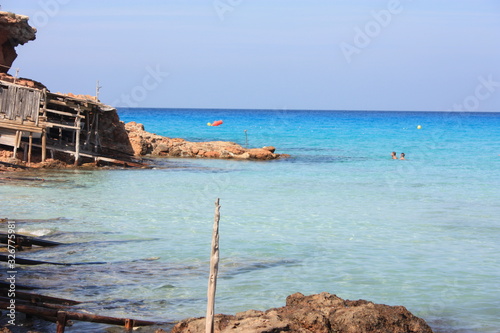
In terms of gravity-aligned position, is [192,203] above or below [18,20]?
below

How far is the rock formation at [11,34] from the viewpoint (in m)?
32.7

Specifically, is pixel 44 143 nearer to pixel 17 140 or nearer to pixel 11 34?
pixel 17 140

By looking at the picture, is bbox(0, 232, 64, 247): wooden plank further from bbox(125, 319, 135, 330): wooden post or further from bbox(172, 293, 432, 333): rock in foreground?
bbox(172, 293, 432, 333): rock in foreground

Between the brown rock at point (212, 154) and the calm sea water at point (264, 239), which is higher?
the brown rock at point (212, 154)

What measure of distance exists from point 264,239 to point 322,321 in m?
7.88

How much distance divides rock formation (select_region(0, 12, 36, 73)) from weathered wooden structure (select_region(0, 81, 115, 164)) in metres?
4.89

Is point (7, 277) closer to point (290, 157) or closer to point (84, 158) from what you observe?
point (84, 158)

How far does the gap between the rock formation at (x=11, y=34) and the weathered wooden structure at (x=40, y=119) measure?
489cm

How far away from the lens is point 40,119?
91.5 feet

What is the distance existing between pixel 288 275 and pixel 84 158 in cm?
2107

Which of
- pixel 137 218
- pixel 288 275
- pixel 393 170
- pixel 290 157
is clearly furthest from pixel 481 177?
pixel 288 275

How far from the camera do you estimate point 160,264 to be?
12.6 meters

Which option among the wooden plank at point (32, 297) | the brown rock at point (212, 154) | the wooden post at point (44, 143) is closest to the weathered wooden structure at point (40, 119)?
the wooden post at point (44, 143)

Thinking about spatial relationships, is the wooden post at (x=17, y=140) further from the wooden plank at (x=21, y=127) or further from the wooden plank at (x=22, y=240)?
the wooden plank at (x=22, y=240)
